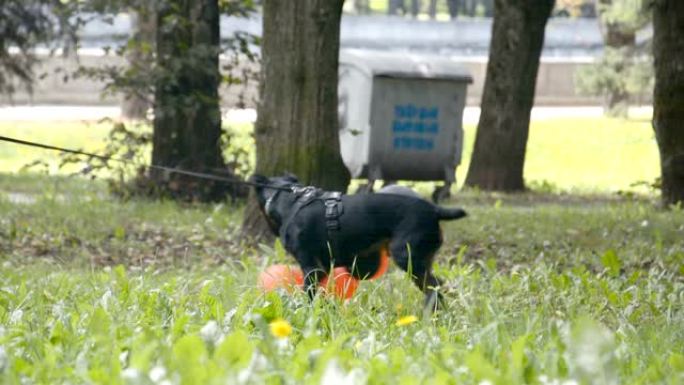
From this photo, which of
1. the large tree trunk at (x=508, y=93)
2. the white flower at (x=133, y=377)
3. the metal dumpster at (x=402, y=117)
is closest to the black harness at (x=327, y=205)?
the white flower at (x=133, y=377)

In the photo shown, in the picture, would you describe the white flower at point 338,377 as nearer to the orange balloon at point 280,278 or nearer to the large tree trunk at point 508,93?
the orange balloon at point 280,278

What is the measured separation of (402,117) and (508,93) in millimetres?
2345

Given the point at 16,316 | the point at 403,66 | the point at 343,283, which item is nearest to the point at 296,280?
the point at 343,283

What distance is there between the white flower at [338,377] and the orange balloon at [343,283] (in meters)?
2.96

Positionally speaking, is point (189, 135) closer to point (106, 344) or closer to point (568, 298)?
point (568, 298)

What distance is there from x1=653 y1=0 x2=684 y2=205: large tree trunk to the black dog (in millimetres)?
7893

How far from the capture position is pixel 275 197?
8.09 m

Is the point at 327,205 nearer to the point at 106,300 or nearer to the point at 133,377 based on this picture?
the point at 106,300

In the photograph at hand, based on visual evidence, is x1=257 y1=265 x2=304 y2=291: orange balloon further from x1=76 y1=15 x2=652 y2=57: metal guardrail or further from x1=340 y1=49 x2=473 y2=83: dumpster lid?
x1=76 y1=15 x2=652 y2=57: metal guardrail

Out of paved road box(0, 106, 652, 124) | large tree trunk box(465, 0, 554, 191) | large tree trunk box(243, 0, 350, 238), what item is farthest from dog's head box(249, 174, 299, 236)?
paved road box(0, 106, 652, 124)

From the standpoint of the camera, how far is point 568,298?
24.8 feet

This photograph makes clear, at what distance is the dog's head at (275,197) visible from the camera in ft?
26.2

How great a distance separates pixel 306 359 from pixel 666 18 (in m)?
11.3

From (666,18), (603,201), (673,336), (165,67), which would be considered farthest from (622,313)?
(603,201)
